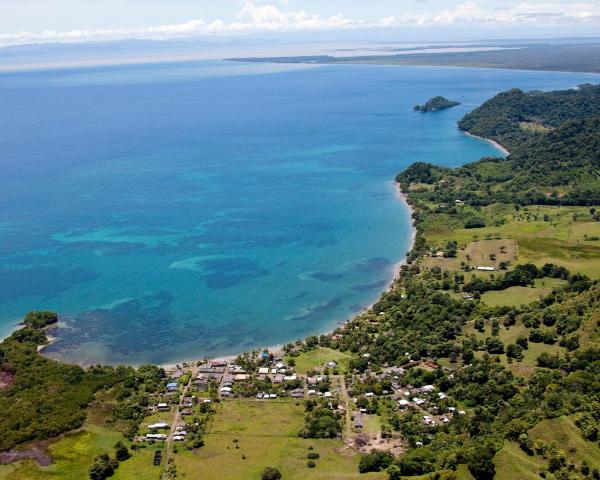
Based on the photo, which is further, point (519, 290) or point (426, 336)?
point (519, 290)

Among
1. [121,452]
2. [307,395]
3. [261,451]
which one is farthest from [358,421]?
[121,452]

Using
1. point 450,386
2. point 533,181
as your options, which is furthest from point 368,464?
point 533,181

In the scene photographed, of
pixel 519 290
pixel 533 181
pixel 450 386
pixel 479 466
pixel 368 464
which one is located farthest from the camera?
pixel 533 181

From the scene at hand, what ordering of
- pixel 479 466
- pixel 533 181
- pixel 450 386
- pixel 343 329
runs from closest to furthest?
Result: pixel 479 466
pixel 450 386
pixel 343 329
pixel 533 181

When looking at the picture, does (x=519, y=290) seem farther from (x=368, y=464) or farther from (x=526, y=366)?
(x=368, y=464)

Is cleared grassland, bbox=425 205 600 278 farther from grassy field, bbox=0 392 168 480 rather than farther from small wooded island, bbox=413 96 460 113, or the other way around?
small wooded island, bbox=413 96 460 113

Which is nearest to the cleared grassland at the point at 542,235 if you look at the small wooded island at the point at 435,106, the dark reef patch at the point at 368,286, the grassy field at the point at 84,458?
the dark reef patch at the point at 368,286

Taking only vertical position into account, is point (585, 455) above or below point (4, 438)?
above

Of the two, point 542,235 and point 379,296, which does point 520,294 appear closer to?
point 379,296
